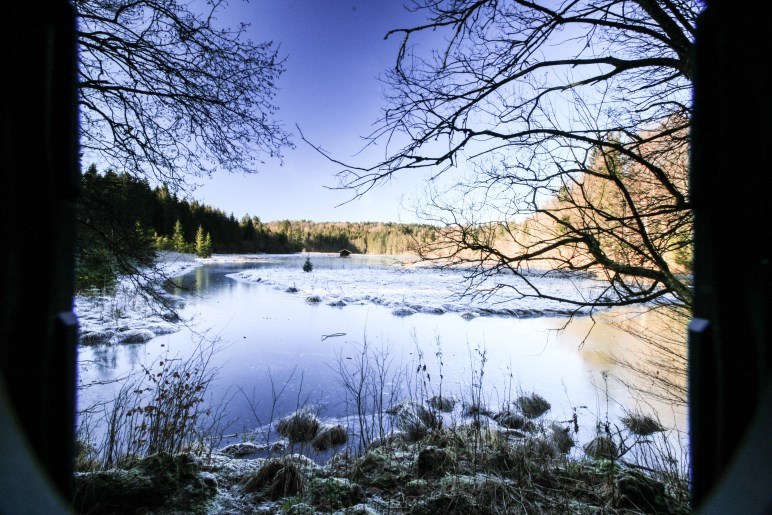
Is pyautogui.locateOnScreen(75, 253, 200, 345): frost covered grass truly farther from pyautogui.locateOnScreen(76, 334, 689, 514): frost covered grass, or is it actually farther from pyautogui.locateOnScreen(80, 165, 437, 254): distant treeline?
pyautogui.locateOnScreen(76, 334, 689, 514): frost covered grass

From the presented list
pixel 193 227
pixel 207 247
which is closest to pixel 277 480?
pixel 207 247

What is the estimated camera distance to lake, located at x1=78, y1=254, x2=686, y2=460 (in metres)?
5.77

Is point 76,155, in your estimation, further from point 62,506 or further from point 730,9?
point 730,9

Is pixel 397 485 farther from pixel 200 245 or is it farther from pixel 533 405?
pixel 200 245

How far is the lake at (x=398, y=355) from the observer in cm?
577

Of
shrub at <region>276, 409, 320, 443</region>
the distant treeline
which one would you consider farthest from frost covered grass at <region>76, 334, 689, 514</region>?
the distant treeline

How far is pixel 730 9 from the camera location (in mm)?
584

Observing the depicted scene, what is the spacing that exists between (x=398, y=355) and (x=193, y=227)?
177ft

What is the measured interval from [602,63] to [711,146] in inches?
104

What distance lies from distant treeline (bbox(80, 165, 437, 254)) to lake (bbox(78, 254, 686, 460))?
40.2 inches

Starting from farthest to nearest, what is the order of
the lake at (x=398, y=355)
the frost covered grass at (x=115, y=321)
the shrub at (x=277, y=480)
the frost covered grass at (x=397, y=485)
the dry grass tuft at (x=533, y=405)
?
the frost covered grass at (x=115, y=321) < the dry grass tuft at (x=533, y=405) < the lake at (x=398, y=355) < the shrub at (x=277, y=480) < the frost covered grass at (x=397, y=485)

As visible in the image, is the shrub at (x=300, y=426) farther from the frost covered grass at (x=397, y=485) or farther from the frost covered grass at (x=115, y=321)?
the frost covered grass at (x=115, y=321)

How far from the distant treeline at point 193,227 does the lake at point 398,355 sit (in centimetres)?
102

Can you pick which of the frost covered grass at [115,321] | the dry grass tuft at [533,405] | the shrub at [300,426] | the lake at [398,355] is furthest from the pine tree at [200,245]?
the dry grass tuft at [533,405]
